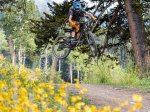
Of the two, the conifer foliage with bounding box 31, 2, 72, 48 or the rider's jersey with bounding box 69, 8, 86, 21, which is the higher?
the conifer foliage with bounding box 31, 2, 72, 48

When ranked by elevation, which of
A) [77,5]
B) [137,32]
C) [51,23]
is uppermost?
[51,23]

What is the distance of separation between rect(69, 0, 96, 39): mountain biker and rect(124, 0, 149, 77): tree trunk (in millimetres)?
4190

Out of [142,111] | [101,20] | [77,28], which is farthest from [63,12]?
[142,111]

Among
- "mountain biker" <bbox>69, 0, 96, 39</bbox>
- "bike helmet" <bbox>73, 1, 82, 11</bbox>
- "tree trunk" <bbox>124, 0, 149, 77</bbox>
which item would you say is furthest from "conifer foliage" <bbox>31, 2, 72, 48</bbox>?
"bike helmet" <bbox>73, 1, 82, 11</bbox>

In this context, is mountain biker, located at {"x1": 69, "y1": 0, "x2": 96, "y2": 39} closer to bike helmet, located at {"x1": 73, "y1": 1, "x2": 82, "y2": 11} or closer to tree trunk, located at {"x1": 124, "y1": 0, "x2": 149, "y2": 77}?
bike helmet, located at {"x1": 73, "y1": 1, "x2": 82, "y2": 11}

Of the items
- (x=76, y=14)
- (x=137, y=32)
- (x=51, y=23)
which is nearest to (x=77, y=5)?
(x=76, y=14)

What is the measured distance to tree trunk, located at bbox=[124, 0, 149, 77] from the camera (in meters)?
17.0

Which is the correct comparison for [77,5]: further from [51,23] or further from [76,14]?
[51,23]

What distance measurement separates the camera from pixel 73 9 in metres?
12.4

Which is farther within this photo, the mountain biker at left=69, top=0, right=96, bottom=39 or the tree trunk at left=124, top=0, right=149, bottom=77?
the tree trunk at left=124, top=0, right=149, bottom=77

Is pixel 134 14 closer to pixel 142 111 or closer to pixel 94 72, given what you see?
pixel 94 72

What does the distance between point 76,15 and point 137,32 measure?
5069mm

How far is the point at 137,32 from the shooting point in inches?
672

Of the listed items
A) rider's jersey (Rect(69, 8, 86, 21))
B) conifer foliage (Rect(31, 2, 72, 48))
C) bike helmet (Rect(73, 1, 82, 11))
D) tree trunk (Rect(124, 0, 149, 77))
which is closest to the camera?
bike helmet (Rect(73, 1, 82, 11))
